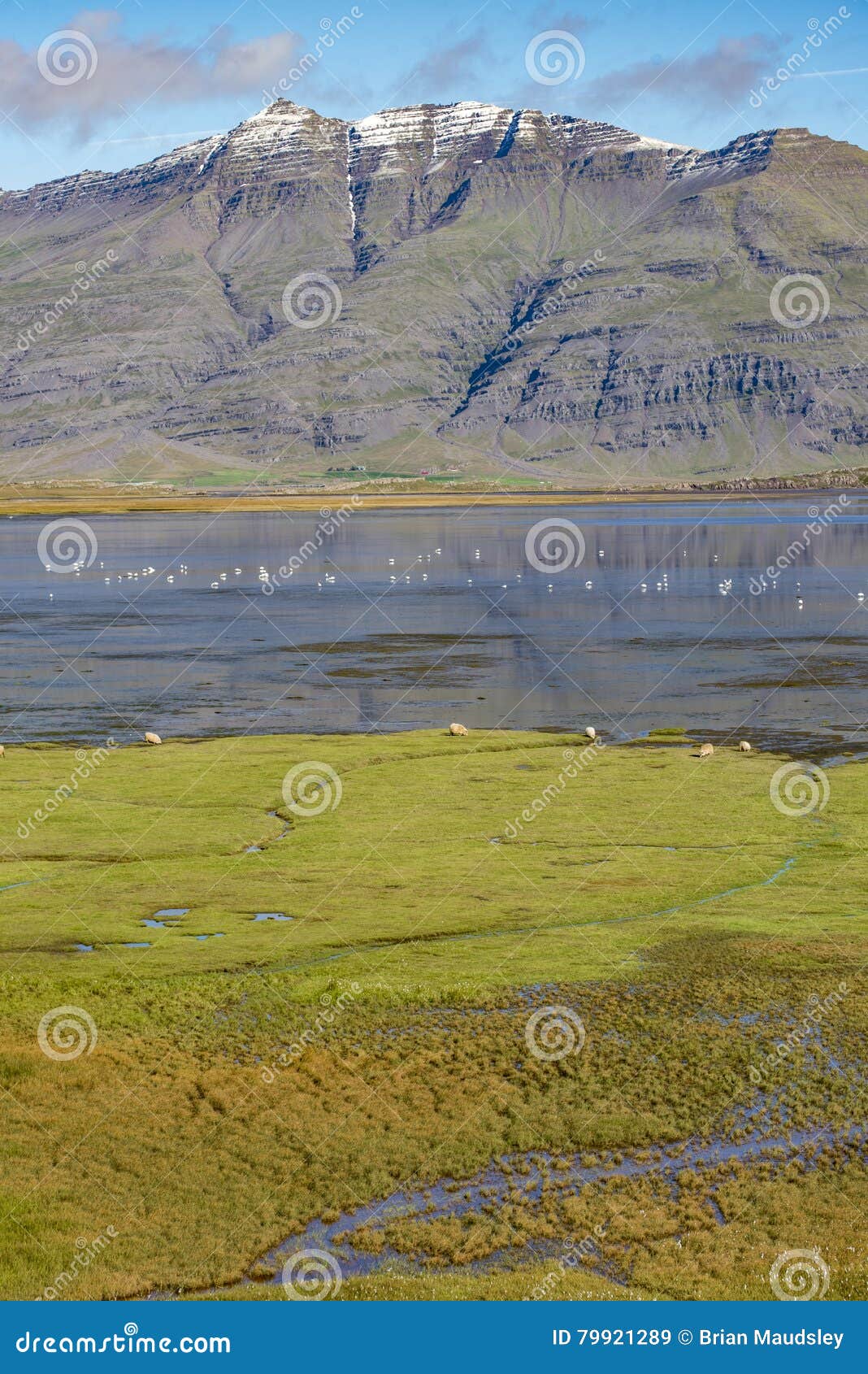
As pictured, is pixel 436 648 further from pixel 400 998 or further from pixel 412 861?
pixel 400 998

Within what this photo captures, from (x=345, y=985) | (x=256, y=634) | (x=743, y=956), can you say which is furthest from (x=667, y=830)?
(x=256, y=634)

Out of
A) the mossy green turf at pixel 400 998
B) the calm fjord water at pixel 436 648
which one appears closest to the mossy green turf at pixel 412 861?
the mossy green turf at pixel 400 998

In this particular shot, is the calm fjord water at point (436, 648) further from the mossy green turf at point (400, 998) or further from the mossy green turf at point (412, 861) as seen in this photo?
the mossy green turf at point (400, 998)

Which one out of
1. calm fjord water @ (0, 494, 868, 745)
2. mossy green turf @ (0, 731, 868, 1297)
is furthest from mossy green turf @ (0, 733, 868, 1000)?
calm fjord water @ (0, 494, 868, 745)

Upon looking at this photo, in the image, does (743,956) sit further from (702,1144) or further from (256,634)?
(256,634)

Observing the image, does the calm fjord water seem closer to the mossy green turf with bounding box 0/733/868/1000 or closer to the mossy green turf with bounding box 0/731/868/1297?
the mossy green turf with bounding box 0/733/868/1000

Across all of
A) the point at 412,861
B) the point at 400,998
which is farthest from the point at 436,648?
the point at 400,998
